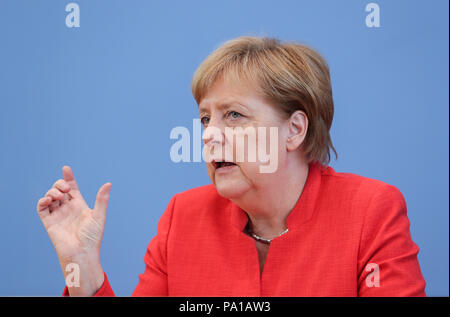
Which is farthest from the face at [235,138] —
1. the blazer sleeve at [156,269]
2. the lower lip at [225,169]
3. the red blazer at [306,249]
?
the blazer sleeve at [156,269]

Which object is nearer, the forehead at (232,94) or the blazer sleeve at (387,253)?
the blazer sleeve at (387,253)

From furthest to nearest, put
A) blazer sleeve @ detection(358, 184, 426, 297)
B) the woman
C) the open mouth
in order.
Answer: the open mouth, the woman, blazer sleeve @ detection(358, 184, 426, 297)

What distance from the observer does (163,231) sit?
1865mm

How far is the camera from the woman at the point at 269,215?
1.58 meters

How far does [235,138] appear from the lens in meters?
1.65

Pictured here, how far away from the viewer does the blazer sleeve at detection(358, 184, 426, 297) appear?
1.48 metres

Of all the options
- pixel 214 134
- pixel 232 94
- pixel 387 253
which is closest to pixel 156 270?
pixel 214 134

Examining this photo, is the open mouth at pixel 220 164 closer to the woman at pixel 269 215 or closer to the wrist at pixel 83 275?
the woman at pixel 269 215

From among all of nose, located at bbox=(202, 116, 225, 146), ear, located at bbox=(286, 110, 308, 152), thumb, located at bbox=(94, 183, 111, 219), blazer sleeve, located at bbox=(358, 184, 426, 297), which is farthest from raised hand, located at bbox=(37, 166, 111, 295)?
blazer sleeve, located at bbox=(358, 184, 426, 297)

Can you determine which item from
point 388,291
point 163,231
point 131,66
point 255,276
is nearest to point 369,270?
point 388,291

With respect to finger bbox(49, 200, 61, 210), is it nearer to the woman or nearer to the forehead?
the woman

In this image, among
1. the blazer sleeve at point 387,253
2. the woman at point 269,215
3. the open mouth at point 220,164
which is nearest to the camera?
the blazer sleeve at point 387,253
